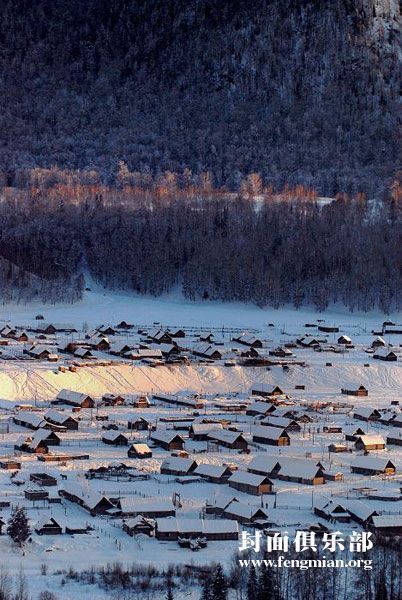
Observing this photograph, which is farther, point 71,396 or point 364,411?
point 71,396

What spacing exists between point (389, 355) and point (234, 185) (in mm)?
65486

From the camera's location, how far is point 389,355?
217 ft

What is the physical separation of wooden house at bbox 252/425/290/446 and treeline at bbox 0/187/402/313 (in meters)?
39.9

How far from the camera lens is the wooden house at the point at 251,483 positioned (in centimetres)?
4019

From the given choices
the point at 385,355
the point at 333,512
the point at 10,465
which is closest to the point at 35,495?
the point at 10,465

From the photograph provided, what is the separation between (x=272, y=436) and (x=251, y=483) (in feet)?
23.1

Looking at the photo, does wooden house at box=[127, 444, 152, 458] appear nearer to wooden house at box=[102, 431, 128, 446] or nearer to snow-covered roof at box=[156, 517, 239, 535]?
wooden house at box=[102, 431, 128, 446]

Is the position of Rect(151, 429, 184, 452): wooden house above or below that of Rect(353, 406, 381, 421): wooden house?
above

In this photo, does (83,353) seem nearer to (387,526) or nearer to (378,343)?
(378,343)

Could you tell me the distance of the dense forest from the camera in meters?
140

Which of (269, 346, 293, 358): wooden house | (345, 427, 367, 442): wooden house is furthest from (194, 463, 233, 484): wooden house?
(269, 346, 293, 358): wooden house

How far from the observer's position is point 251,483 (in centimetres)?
4031

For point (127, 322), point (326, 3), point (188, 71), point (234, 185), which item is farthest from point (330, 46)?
point (127, 322)

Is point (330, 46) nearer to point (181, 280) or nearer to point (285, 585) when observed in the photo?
point (181, 280)
